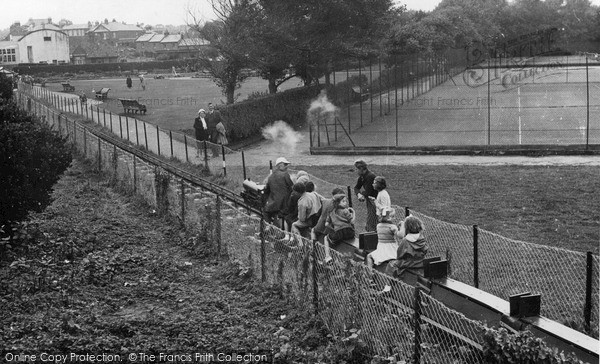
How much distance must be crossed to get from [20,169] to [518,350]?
13188 millimetres

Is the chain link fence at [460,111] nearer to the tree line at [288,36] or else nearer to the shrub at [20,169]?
the tree line at [288,36]

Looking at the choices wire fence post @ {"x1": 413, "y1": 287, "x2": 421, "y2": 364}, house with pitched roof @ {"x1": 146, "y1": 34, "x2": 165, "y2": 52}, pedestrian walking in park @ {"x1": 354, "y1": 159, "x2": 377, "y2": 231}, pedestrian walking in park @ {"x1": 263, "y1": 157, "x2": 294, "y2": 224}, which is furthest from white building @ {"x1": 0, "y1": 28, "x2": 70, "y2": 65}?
wire fence post @ {"x1": 413, "y1": 287, "x2": 421, "y2": 364}

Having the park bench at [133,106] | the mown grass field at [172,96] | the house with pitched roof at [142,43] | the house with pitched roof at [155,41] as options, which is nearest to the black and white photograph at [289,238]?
the mown grass field at [172,96]

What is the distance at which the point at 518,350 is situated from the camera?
763 cm

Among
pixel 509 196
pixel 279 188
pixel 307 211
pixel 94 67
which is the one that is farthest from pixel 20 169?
pixel 94 67

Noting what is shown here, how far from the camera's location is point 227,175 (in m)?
23.7

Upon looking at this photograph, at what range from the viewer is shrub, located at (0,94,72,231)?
695 inches

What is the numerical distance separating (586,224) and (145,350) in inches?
439

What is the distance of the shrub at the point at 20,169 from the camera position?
57.9 feet

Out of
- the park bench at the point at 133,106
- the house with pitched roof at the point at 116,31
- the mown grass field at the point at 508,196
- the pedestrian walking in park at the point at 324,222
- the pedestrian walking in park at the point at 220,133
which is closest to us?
the pedestrian walking in park at the point at 324,222

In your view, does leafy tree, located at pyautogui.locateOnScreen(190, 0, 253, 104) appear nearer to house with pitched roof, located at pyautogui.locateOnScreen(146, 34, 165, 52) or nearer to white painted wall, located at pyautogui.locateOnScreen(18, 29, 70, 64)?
white painted wall, located at pyautogui.locateOnScreen(18, 29, 70, 64)

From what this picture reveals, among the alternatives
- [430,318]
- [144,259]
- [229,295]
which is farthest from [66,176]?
[430,318]

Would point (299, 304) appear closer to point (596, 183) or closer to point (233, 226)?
point (233, 226)

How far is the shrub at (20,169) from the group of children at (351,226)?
21.1 feet
